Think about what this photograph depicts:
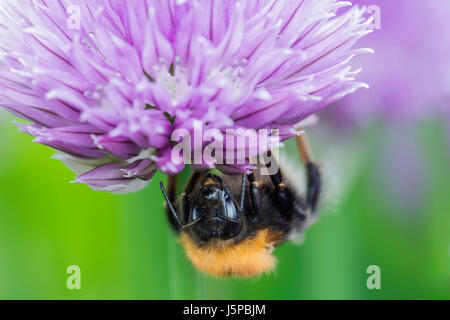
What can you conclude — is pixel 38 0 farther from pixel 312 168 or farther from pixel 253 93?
pixel 312 168

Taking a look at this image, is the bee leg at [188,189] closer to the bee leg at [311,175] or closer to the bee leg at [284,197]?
the bee leg at [284,197]

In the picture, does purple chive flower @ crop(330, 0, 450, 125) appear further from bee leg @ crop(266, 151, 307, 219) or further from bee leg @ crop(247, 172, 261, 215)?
bee leg @ crop(247, 172, 261, 215)

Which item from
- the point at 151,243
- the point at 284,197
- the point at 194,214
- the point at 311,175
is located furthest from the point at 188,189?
the point at 151,243

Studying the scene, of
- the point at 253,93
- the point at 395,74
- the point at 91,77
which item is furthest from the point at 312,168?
the point at 395,74

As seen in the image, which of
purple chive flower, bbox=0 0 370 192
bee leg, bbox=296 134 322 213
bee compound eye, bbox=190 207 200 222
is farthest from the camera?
bee leg, bbox=296 134 322 213

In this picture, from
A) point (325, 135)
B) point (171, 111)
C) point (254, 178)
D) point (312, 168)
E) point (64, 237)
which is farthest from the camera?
point (325, 135)

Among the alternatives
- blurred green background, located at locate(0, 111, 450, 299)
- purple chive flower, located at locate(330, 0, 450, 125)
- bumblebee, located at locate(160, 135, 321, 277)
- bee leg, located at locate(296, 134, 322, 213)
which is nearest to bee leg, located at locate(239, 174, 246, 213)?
bumblebee, located at locate(160, 135, 321, 277)
